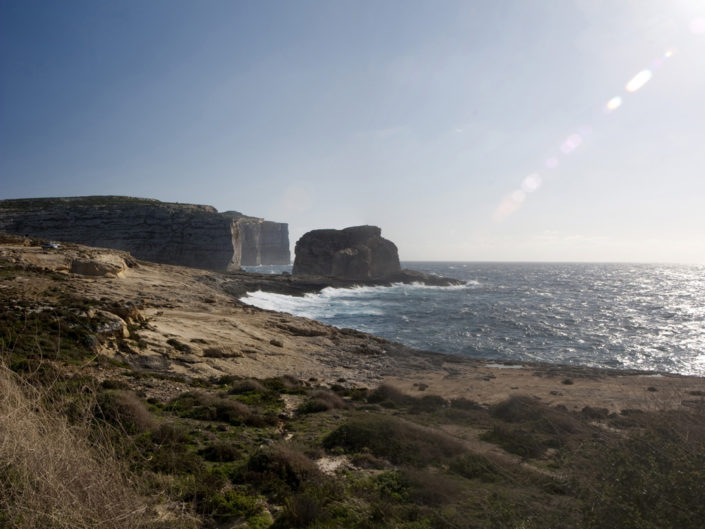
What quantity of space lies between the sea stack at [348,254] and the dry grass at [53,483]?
94.4 meters

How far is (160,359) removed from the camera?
15.7 m

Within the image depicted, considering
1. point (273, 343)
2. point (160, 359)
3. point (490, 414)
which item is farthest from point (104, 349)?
point (490, 414)

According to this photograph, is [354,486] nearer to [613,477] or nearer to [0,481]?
[613,477]

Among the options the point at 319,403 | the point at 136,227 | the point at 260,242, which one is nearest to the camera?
the point at 319,403

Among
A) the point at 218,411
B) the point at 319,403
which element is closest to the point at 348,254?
the point at 319,403

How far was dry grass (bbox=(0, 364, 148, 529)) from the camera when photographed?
3301mm

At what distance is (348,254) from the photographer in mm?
103562

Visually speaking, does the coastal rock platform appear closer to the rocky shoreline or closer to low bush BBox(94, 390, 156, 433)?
low bush BBox(94, 390, 156, 433)

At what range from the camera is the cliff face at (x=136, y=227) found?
235ft

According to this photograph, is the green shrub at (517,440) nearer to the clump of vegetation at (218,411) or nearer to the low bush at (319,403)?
the low bush at (319,403)

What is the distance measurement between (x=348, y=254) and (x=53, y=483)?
100276mm

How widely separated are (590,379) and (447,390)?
35.8 ft

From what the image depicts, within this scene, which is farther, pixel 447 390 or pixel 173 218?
pixel 173 218

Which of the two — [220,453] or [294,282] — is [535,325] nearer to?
[294,282]
